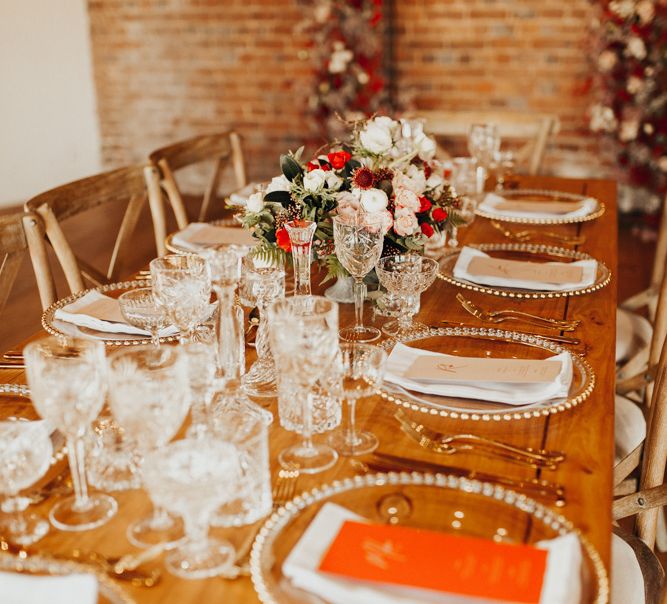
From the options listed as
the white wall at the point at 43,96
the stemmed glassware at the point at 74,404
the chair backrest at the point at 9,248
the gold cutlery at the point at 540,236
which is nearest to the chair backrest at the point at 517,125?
the gold cutlery at the point at 540,236

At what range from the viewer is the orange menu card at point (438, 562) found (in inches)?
31.8

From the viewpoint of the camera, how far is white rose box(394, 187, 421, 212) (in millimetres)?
1565

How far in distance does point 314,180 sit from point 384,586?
927 mm

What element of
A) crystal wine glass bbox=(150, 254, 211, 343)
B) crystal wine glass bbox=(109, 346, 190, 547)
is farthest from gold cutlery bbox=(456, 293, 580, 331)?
crystal wine glass bbox=(109, 346, 190, 547)

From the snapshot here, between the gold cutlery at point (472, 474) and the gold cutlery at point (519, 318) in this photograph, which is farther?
the gold cutlery at point (519, 318)

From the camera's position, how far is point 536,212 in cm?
236

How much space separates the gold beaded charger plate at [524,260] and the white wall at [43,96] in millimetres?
4339

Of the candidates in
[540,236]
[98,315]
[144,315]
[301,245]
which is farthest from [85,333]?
[540,236]

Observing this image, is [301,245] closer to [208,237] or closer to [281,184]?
[281,184]

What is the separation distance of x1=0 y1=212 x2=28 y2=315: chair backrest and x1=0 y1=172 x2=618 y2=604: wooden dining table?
50 centimetres

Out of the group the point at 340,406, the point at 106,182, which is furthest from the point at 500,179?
→ the point at 340,406

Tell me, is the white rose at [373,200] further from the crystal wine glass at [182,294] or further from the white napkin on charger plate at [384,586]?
the white napkin on charger plate at [384,586]

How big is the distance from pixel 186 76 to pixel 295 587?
504cm

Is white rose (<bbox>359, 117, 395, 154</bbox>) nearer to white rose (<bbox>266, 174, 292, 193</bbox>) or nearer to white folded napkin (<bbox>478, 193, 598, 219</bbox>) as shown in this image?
white rose (<bbox>266, 174, 292, 193</bbox>)
